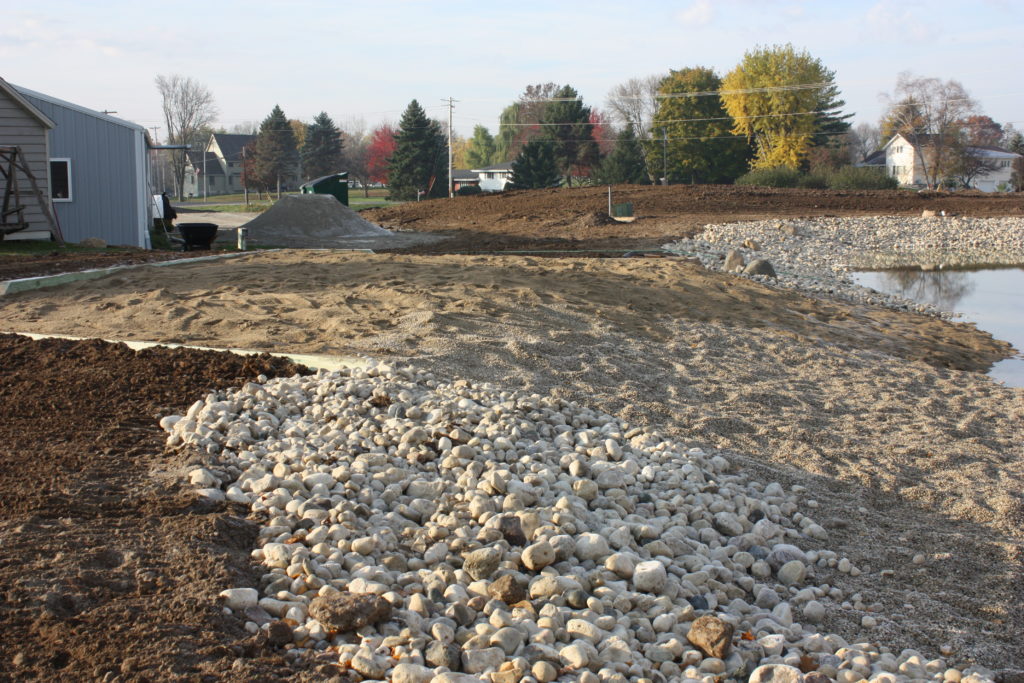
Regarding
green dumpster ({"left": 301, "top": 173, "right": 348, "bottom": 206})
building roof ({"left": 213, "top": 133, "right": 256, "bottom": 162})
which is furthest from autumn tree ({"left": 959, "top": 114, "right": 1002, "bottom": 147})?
building roof ({"left": 213, "top": 133, "right": 256, "bottom": 162})

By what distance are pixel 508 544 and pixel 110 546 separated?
1894 mm

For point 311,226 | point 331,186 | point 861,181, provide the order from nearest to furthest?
point 311,226 → point 331,186 → point 861,181

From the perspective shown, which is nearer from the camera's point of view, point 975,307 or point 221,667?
point 221,667

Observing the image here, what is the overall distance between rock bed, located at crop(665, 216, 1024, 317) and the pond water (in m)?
0.72

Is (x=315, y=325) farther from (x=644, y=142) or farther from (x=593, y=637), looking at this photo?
(x=644, y=142)

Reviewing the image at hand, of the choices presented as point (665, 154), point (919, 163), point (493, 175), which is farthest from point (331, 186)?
point (919, 163)

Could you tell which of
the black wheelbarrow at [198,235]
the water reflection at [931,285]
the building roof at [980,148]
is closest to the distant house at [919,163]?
the building roof at [980,148]

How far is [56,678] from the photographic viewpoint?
3248 millimetres

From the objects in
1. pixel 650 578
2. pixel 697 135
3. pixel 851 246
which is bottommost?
pixel 650 578

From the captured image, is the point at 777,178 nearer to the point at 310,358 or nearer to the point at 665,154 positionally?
the point at 665,154

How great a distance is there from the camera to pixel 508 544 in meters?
4.56

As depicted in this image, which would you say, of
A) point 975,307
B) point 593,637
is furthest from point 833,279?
point 593,637

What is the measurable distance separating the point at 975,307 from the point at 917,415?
9.75 meters

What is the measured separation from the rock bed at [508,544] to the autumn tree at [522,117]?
79.3 meters
